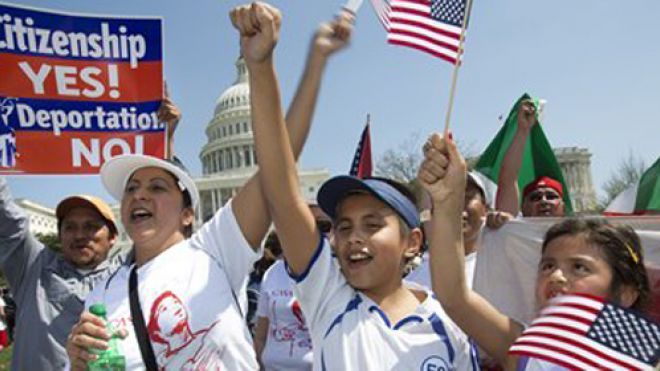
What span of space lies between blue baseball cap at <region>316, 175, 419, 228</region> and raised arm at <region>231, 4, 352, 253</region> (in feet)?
0.56

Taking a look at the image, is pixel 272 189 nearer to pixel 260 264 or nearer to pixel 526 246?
pixel 526 246

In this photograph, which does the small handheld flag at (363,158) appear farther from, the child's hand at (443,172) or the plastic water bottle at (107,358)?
the plastic water bottle at (107,358)

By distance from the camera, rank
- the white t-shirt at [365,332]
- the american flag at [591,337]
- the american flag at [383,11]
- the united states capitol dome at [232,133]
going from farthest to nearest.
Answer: the united states capitol dome at [232,133]
the american flag at [383,11]
the white t-shirt at [365,332]
the american flag at [591,337]

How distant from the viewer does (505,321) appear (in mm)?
2039

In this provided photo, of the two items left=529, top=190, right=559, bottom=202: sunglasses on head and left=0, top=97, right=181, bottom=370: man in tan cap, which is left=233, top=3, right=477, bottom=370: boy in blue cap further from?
left=529, top=190, right=559, bottom=202: sunglasses on head

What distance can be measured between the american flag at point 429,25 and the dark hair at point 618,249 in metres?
1.15

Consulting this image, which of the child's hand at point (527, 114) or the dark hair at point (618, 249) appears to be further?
the child's hand at point (527, 114)

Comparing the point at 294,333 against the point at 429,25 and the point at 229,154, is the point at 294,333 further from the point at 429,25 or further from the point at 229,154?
the point at 229,154

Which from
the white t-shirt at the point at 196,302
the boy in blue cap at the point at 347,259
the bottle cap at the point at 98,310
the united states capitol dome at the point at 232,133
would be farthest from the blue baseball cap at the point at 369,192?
the united states capitol dome at the point at 232,133

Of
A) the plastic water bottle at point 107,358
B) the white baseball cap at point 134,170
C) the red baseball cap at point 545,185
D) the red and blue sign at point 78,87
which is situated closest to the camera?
the plastic water bottle at point 107,358

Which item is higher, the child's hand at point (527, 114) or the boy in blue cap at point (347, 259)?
the child's hand at point (527, 114)

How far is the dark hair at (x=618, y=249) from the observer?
1921mm

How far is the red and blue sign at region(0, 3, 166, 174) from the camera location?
3650mm

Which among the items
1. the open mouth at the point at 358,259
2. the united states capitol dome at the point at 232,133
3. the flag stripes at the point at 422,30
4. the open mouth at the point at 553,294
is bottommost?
the open mouth at the point at 553,294
